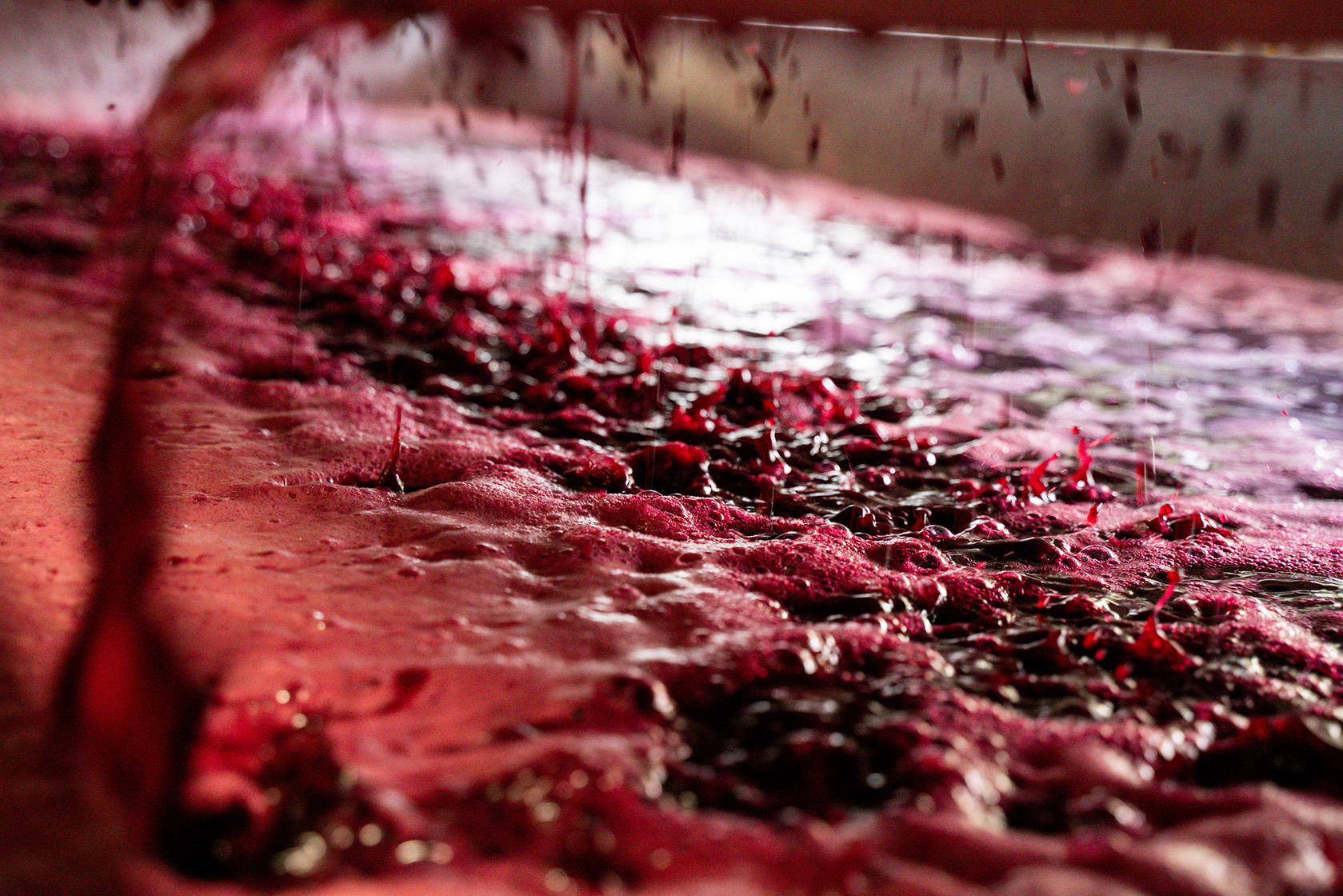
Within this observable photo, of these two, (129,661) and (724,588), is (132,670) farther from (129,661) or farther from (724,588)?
(724,588)

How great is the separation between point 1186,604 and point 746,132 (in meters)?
7.11

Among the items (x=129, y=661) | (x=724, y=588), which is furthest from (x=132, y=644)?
(x=724, y=588)

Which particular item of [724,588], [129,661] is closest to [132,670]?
[129,661]

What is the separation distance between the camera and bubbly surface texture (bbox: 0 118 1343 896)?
3.78 ft

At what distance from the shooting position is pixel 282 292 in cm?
377

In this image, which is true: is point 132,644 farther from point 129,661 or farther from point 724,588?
point 724,588

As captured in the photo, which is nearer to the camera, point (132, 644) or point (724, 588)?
point (132, 644)

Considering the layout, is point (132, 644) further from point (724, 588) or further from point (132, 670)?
point (724, 588)

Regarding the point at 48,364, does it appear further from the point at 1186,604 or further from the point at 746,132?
the point at 746,132

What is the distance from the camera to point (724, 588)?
5.84 feet

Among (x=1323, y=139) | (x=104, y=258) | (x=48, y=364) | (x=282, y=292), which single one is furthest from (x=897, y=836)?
(x=1323, y=139)

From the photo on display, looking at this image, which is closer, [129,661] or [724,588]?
[129,661]

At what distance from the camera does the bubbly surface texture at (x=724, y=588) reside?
115 centimetres

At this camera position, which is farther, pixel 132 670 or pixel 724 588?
pixel 724 588
